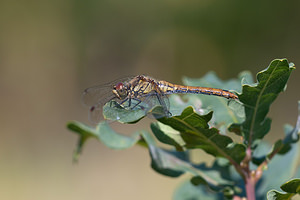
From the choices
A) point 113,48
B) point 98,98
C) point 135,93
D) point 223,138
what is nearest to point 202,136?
point 223,138

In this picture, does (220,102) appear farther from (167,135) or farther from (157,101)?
(167,135)

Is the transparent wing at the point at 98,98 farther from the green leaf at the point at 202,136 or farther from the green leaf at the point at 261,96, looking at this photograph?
the green leaf at the point at 261,96

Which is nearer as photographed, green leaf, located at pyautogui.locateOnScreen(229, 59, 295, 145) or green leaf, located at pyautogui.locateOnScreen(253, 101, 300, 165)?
green leaf, located at pyautogui.locateOnScreen(229, 59, 295, 145)

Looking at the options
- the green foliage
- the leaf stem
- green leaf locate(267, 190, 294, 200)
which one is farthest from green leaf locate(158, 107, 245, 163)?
green leaf locate(267, 190, 294, 200)

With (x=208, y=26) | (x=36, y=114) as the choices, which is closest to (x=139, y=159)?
(x=36, y=114)

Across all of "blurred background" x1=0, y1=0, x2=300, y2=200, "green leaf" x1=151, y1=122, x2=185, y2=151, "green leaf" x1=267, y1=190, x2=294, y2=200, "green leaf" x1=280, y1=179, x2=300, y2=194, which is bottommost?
"green leaf" x1=267, y1=190, x2=294, y2=200

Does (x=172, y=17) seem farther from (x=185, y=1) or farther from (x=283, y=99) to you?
(x=283, y=99)

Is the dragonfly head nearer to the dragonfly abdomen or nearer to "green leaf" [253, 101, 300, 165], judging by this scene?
the dragonfly abdomen
